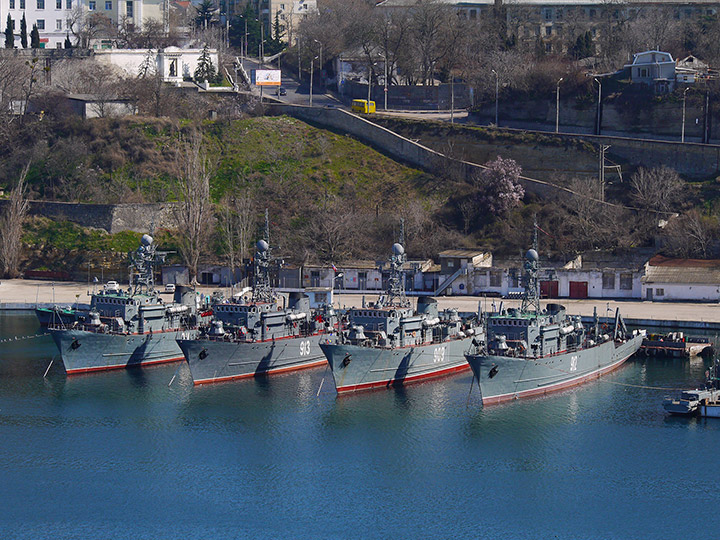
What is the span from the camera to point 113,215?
301ft

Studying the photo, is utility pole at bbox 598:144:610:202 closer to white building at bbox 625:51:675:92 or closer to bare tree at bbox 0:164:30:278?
white building at bbox 625:51:675:92

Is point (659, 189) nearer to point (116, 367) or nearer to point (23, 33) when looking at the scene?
point (116, 367)

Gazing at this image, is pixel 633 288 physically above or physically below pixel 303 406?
above

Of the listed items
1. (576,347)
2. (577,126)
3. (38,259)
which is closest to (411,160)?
(577,126)

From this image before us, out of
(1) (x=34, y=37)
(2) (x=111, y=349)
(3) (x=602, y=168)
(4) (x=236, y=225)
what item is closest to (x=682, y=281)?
(3) (x=602, y=168)

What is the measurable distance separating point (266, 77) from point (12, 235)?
35996 mm

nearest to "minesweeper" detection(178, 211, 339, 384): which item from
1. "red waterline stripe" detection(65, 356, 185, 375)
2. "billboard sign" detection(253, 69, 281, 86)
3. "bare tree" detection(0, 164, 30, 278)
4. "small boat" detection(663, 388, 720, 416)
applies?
"red waterline stripe" detection(65, 356, 185, 375)

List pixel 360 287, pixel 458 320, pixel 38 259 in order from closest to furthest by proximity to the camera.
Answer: pixel 458 320
pixel 360 287
pixel 38 259

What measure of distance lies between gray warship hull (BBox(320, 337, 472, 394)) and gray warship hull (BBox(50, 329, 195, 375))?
386 inches

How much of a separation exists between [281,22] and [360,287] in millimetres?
66967

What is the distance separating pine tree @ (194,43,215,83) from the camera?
370 feet

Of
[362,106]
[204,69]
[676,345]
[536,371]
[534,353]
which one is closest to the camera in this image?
[536,371]

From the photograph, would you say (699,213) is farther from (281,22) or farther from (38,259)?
(281,22)

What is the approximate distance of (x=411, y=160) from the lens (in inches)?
3893
